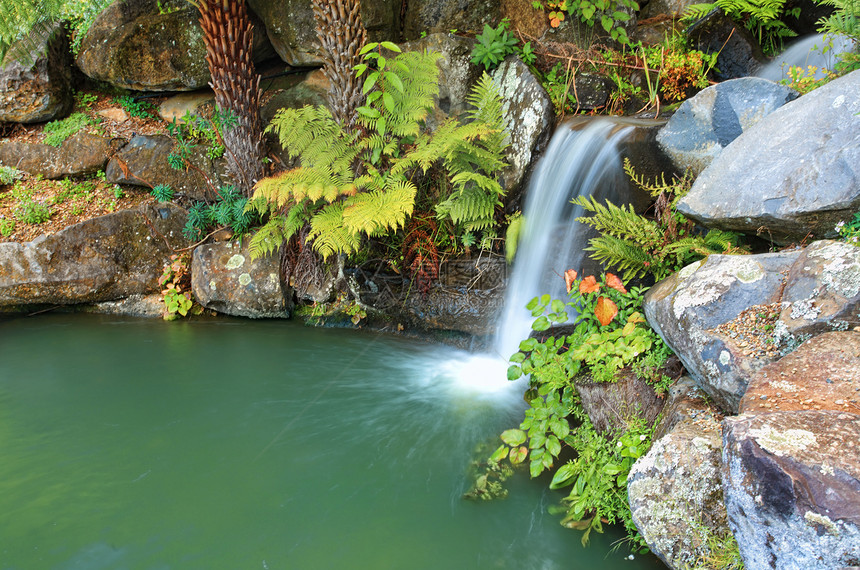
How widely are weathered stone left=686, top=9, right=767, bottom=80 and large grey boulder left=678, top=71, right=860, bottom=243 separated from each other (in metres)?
2.36

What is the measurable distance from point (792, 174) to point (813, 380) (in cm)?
163

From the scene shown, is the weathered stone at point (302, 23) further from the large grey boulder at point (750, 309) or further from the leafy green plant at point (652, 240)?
the large grey boulder at point (750, 309)

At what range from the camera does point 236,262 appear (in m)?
6.28

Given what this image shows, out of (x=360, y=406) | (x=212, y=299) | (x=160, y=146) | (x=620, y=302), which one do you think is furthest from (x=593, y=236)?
(x=160, y=146)

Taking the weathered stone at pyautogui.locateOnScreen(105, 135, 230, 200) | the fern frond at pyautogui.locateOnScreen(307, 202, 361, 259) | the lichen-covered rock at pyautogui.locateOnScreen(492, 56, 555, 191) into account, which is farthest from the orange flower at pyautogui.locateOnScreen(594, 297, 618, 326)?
the weathered stone at pyautogui.locateOnScreen(105, 135, 230, 200)

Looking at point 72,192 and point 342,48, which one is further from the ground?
point 342,48

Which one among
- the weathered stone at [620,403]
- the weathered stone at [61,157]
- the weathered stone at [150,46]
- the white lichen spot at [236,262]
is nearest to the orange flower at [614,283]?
the weathered stone at [620,403]

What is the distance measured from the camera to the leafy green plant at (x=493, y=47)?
6.23 meters

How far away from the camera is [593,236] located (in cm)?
480

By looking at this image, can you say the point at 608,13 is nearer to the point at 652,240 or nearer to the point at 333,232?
the point at 652,240

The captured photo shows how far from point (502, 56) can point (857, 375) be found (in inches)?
195

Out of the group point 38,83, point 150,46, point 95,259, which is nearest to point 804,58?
point 150,46

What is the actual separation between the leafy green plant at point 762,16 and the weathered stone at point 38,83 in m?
7.97

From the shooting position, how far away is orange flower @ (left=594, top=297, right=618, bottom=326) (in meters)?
3.83
